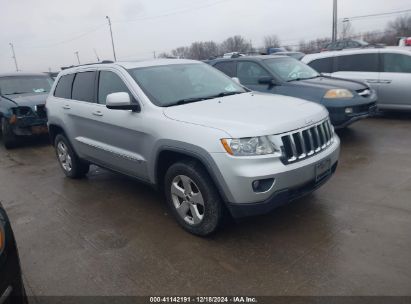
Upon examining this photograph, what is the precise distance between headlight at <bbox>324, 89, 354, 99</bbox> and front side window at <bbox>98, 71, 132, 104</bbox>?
12.5 feet

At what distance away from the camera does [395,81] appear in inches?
312

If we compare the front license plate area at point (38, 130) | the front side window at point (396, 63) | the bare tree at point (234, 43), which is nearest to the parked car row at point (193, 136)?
the front license plate area at point (38, 130)

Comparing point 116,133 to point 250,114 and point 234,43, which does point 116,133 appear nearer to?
point 250,114

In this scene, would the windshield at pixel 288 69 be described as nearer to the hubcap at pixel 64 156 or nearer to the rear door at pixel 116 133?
the rear door at pixel 116 133

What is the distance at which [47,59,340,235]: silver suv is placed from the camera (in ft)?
10.3

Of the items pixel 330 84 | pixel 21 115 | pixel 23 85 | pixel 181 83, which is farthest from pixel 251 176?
pixel 23 85

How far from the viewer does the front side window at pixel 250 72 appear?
7328 mm

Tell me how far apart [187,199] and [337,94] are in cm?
413

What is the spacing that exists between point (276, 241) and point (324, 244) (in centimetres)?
43

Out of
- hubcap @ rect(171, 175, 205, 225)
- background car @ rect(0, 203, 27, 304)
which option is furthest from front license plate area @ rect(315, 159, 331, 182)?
background car @ rect(0, 203, 27, 304)

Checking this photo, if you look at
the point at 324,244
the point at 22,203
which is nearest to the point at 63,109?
the point at 22,203

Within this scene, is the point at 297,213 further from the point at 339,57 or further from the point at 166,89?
the point at 339,57

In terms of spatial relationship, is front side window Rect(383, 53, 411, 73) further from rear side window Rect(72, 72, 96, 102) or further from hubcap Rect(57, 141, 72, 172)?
hubcap Rect(57, 141, 72, 172)

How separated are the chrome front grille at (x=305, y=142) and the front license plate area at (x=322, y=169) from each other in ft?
0.41
